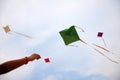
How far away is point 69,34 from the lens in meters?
7.33

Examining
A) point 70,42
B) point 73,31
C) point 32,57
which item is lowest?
point 70,42

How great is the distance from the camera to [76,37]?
23.2 ft

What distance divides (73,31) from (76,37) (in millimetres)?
426

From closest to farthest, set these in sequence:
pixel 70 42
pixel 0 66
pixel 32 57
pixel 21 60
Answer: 1. pixel 0 66
2. pixel 21 60
3. pixel 32 57
4. pixel 70 42

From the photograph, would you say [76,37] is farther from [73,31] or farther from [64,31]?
[64,31]

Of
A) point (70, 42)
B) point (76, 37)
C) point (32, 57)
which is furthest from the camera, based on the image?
point (70, 42)

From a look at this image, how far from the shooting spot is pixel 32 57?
88 centimetres

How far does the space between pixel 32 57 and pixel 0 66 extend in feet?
0.83

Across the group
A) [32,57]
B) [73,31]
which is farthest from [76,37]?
[32,57]

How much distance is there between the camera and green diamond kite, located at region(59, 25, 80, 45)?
23.1ft

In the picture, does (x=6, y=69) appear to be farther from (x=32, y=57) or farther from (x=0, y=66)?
(x=32, y=57)

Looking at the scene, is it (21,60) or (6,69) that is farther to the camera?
(21,60)

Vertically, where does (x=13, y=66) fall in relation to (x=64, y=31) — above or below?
above

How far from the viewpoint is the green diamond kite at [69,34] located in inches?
277
